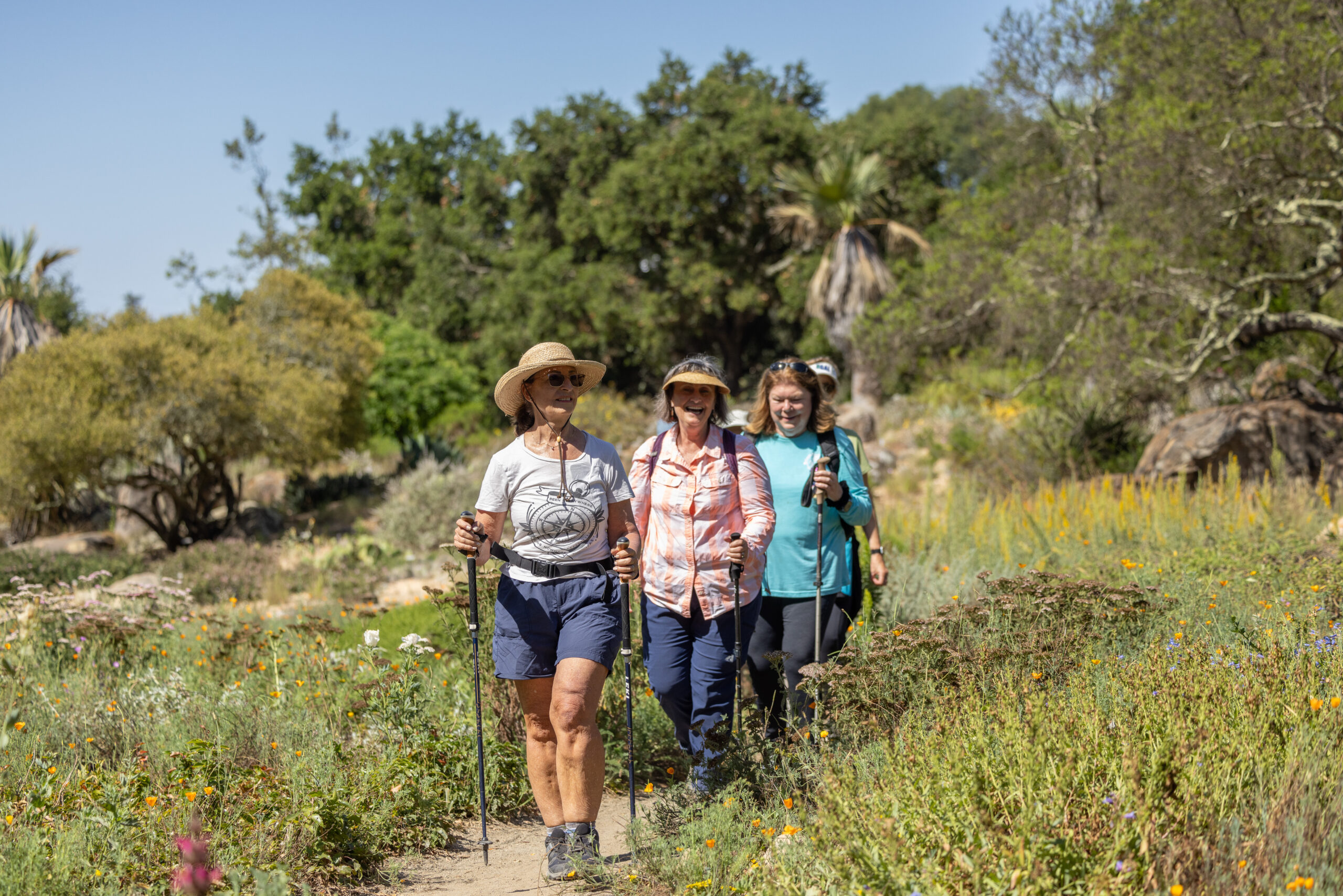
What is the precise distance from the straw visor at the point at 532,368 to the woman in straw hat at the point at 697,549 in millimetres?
395

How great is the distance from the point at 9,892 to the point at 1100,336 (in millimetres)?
11143

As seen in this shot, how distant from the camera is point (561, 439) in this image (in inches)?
156

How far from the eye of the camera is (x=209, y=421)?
631 inches

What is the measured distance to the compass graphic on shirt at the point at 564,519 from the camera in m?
3.86

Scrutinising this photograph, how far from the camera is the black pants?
175 inches

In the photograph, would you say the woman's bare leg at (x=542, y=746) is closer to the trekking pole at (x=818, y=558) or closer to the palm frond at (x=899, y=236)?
the trekking pole at (x=818, y=558)

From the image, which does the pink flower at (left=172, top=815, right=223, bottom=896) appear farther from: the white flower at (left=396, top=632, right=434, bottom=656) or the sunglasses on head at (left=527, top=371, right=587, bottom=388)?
the white flower at (left=396, top=632, right=434, bottom=656)

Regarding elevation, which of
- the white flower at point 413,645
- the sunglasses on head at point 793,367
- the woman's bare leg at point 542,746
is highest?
the sunglasses on head at point 793,367

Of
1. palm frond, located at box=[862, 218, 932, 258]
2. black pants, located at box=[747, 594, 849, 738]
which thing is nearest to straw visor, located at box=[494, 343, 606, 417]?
black pants, located at box=[747, 594, 849, 738]

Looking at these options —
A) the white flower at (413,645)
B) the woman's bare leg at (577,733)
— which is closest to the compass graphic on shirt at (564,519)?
the woman's bare leg at (577,733)

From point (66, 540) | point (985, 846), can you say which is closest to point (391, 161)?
point (66, 540)

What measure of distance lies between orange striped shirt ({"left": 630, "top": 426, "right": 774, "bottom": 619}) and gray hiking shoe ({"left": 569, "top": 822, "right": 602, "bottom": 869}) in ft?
2.87

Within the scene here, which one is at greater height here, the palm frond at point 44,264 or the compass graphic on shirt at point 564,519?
the palm frond at point 44,264

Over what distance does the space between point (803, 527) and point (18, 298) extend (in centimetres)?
2454
